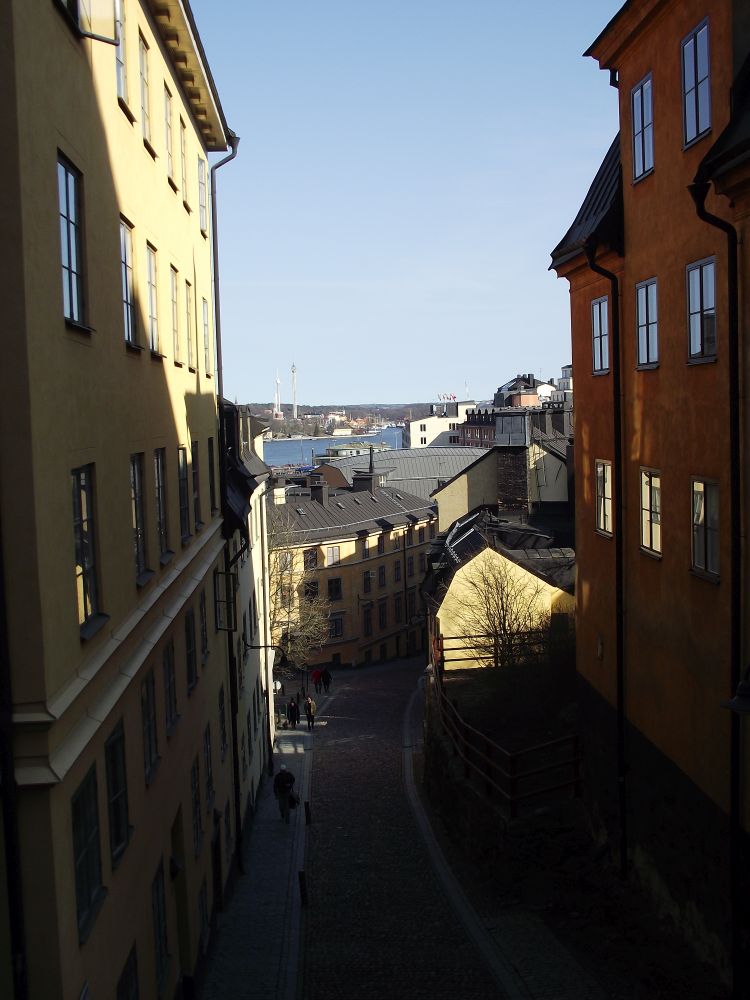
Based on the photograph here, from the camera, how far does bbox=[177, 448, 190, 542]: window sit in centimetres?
1537

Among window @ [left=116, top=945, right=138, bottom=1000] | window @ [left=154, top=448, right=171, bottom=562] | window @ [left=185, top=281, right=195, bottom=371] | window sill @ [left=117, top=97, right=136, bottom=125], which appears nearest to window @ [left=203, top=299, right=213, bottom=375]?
window @ [left=185, top=281, right=195, bottom=371]

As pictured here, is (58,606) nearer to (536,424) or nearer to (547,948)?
(547,948)

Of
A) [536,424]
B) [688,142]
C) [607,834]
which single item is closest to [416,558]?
[536,424]

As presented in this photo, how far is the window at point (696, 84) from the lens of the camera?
11.3 meters

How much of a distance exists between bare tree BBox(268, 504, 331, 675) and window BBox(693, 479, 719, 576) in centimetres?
3281

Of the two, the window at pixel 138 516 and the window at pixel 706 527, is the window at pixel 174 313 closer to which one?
the window at pixel 138 516

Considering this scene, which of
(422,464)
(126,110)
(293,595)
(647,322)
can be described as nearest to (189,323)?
(126,110)

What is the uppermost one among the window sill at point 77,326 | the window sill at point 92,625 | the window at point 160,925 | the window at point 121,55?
the window at point 121,55

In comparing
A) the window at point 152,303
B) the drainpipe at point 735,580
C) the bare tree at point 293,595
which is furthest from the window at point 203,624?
the bare tree at point 293,595

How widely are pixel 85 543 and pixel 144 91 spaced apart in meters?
6.92

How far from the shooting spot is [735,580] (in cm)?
1058

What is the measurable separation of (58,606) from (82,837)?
6.68 feet

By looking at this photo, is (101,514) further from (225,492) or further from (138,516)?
(225,492)

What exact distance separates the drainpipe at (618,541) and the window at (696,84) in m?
2.86
